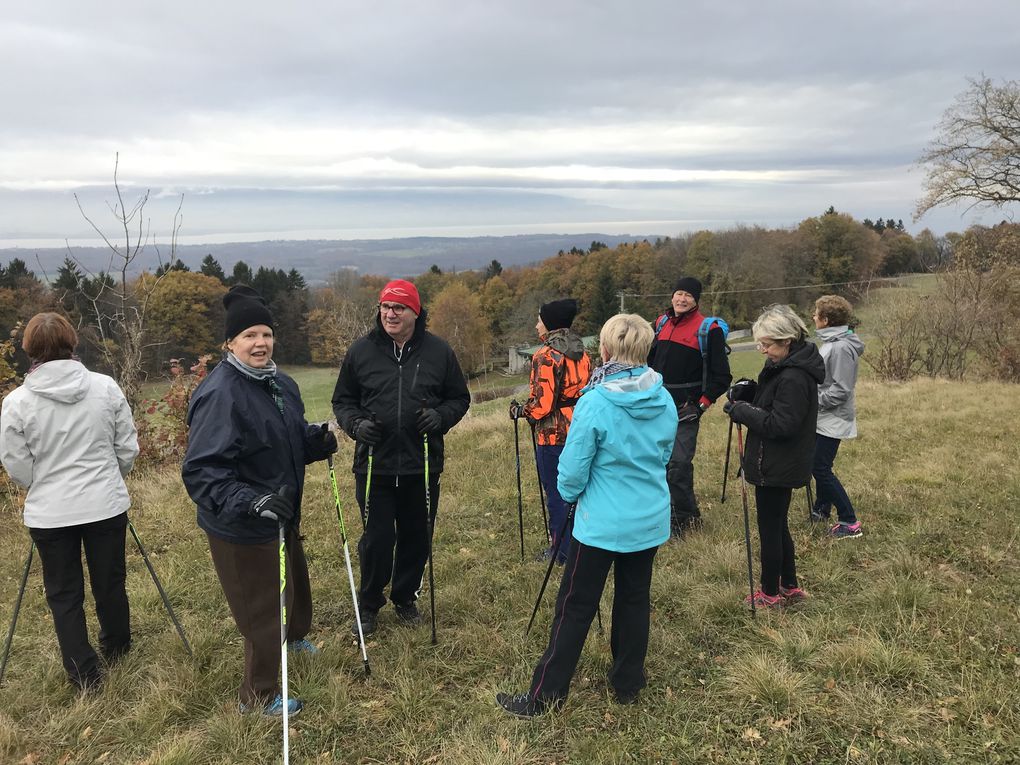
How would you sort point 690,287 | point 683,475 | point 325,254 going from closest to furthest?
point 690,287 → point 683,475 → point 325,254

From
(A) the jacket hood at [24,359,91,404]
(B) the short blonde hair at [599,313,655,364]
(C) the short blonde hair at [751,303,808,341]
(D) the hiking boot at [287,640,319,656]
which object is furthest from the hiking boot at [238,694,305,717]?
(C) the short blonde hair at [751,303,808,341]

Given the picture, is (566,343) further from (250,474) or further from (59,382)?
(59,382)

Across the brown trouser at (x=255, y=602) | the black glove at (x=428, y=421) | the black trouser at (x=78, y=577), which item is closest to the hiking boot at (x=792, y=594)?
the black glove at (x=428, y=421)

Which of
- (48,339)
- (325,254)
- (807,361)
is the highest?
(325,254)

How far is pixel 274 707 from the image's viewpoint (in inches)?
133

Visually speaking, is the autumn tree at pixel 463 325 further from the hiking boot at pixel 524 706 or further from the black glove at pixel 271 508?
the black glove at pixel 271 508

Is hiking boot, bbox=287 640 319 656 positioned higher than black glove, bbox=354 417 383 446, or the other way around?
black glove, bbox=354 417 383 446

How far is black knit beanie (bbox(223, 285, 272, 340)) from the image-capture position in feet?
10.5

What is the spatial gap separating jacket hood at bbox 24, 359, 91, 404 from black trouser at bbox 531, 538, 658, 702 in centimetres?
302

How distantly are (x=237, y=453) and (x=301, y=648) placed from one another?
1.63m

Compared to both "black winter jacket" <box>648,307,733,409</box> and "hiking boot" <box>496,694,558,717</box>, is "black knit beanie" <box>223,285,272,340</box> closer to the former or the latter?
"hiking boot" <box>496,694,558,717</box>

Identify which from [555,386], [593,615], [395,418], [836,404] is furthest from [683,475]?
[395,418]

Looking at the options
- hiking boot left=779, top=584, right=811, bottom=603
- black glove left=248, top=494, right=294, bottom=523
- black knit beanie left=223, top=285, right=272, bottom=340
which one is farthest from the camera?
hiking boot left=779, top=584, right=811, bottom=603

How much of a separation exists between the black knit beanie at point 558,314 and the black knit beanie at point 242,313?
220cm
